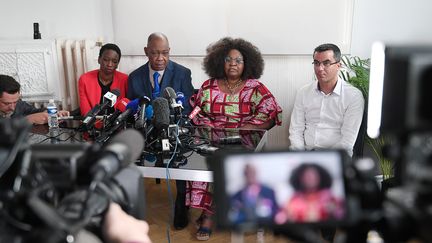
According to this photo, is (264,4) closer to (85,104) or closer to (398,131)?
(85,104)

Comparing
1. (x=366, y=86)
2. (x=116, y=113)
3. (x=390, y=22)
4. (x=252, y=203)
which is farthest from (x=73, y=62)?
(x=252, y=203)

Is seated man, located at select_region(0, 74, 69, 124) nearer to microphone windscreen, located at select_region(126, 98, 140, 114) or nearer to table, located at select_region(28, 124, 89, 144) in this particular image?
table, located at select_region(28, 124, 89, 144)

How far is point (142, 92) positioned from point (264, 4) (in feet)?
3.87

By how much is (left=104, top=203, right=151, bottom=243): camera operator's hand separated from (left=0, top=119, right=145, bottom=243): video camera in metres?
0.02

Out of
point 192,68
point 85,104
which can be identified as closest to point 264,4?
point 192,68

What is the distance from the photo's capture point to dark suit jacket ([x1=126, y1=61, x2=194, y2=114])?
2.87m

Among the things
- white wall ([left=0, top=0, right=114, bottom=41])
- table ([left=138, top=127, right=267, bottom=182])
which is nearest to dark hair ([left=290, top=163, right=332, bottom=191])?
table ([left=138, top=127, right=267, bottom=182])

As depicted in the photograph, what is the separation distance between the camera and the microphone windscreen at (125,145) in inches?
28.1

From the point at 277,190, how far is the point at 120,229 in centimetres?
34

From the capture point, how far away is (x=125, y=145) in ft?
2.51

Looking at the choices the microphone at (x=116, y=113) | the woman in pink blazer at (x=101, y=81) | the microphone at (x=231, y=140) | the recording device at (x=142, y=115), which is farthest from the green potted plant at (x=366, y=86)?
the woman in pink blazer at (x=101, y=81)

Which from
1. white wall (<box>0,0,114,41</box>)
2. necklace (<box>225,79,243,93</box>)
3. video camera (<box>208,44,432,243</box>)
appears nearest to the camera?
video camera (<box>208,44,432,243</box>)

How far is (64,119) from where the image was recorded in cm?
255

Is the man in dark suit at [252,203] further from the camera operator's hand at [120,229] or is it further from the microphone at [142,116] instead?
the microphone at [142,116]
